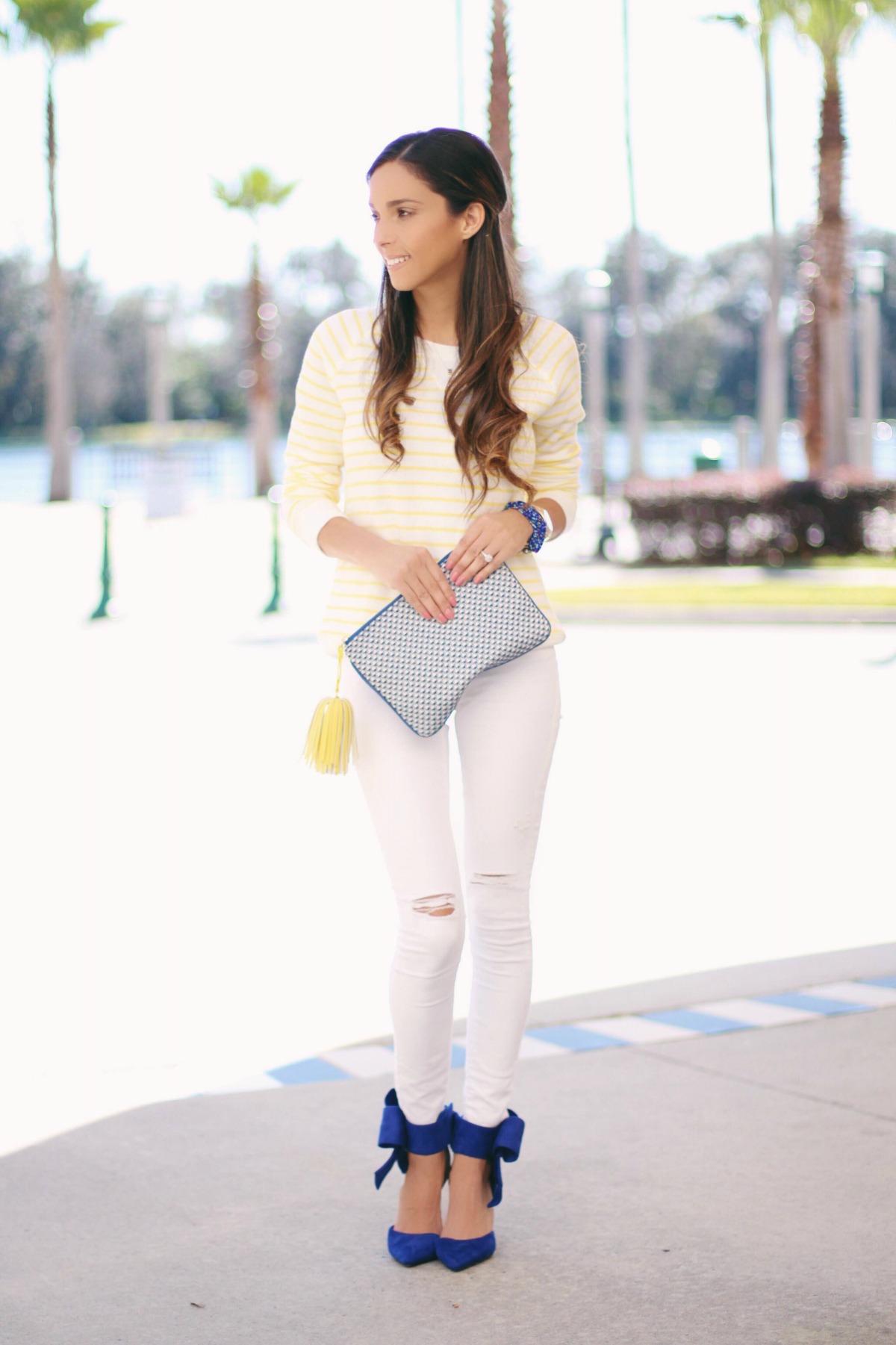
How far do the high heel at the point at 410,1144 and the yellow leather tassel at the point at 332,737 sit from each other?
2.00ft

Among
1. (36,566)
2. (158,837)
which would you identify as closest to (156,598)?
(36,566)

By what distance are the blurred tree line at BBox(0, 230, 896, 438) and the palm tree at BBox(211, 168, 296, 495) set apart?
33505mm

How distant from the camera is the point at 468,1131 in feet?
9.79

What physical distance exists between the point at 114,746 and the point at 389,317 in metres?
6.51

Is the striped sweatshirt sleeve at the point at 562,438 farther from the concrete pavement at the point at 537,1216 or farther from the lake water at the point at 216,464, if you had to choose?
the lake water at the point at 216,464

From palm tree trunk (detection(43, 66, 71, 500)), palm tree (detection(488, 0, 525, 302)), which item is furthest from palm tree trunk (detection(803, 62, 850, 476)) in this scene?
palm tree trunk (detection(43, 66, 71, 500))

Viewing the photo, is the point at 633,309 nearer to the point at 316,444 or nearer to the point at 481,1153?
the point at 316,444

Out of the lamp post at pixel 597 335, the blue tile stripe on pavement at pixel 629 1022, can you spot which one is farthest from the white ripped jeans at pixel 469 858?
the lamp post at pixel 597 335

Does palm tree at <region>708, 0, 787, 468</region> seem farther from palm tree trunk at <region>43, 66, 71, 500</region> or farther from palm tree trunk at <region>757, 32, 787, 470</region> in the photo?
palm tree trunk at <region>43, 66, 71, 500</region>

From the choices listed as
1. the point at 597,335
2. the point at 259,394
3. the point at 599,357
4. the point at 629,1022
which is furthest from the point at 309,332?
the point at 629,1022

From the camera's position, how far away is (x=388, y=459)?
2963 mm

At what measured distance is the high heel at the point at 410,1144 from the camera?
296cm

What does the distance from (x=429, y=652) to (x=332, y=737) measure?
8.7 inches

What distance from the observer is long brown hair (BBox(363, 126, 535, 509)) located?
293cm
